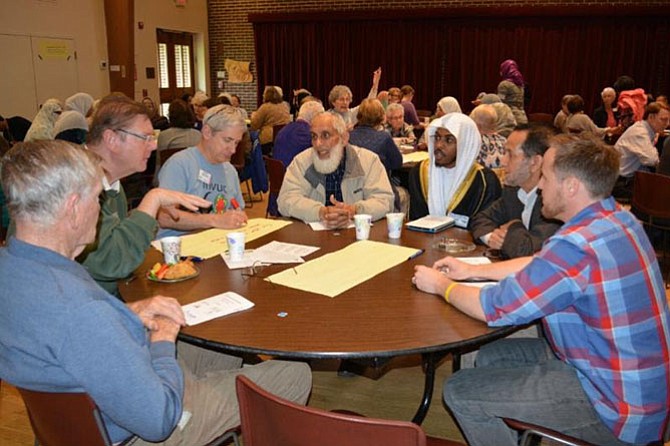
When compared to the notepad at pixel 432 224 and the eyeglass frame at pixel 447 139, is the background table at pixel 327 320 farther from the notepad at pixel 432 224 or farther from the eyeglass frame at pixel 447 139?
the eyeglass frame at pixel 447 139

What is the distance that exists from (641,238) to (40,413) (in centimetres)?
167

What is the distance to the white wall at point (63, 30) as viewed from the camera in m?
8.70

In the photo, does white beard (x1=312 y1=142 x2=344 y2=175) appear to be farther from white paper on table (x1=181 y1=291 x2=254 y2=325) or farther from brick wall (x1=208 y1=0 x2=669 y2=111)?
brick wall (x1=208 y1=0 x2=669 y2=111)

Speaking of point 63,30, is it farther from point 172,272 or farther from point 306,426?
point 306,426

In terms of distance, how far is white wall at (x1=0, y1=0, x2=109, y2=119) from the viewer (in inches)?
343

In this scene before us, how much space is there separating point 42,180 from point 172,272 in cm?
79

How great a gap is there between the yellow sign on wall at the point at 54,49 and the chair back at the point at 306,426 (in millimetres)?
9502

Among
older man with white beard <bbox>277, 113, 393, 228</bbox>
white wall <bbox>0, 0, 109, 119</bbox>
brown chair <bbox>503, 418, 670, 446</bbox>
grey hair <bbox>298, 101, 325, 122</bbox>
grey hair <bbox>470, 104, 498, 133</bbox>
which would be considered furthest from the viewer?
white wall <bbox>0, 0, 109, 119</bbox>

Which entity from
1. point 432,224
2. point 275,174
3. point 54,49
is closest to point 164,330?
point 432,224

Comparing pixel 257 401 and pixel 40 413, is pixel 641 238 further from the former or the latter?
pixel 40 413

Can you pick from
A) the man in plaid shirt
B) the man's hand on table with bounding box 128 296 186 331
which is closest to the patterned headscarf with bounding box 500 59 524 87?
the man in plaid shirt

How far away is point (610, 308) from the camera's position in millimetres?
1627

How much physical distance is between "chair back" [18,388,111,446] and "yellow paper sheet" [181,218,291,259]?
1025mm

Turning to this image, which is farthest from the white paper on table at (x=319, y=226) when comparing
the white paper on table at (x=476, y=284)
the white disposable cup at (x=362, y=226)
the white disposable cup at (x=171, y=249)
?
the white paper on table at (x=476, y=284)
